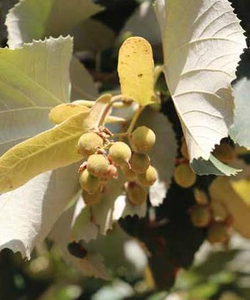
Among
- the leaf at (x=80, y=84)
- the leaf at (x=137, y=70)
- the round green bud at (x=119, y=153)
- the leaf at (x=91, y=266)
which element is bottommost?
the leaf at (x=91, y=266)

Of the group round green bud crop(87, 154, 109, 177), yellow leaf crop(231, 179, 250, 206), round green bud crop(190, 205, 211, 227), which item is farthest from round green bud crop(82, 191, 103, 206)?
yellow leaf crop(231, 179, 250, 206)

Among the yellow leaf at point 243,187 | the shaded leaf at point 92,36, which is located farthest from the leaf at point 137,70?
the yellow leaf at point 243,187

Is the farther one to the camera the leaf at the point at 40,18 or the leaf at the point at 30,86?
the leaf at the point at 40,18

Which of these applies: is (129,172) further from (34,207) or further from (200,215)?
(200,215)

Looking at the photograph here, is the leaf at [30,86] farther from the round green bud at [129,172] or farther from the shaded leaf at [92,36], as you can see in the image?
the shaded leaf at [92,36]

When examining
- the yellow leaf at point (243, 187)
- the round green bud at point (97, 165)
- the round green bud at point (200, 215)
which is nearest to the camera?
the round green bud at point (97, 165)

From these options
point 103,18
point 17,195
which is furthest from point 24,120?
point 103,18

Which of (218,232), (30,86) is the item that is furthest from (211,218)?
(30,86)
